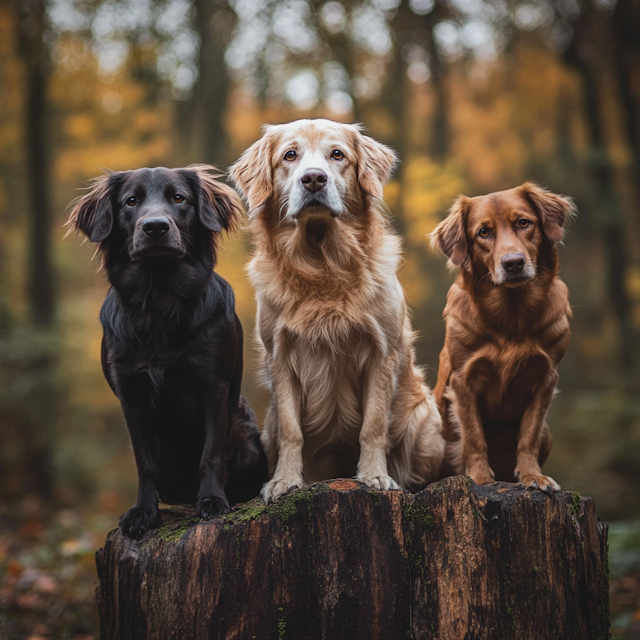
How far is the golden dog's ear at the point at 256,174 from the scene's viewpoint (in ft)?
11.7

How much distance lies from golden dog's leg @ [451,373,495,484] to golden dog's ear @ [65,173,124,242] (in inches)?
80.6

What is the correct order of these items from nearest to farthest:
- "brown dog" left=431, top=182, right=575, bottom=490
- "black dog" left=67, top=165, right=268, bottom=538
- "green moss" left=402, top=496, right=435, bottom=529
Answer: "green moss" left=402, top=496, right=435, bottom=529 → "black dog" left=67, top=165, right=268, bottom=538 → "brown dog" left=431, top=182, right=575, bottom=490

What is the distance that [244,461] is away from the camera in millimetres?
3586

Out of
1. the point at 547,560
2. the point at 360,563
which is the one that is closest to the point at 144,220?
the point at 360,563

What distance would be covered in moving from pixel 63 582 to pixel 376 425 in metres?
3.58

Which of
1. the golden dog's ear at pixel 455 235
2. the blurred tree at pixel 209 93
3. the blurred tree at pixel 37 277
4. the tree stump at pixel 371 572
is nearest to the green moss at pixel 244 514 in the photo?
the tree stump at pixel 371 572

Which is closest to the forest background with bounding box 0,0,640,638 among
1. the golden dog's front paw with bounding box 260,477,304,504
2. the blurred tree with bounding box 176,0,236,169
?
the blurred tree with bounding box 176,0,236,169

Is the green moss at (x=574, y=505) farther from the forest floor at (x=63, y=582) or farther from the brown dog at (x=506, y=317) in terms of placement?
the forest floor at (x=63, y=582)

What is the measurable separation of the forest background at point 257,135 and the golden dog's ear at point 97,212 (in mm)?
5405

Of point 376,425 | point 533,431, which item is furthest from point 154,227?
point 533,431

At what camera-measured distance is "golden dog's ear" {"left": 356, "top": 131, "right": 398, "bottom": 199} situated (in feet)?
11.7

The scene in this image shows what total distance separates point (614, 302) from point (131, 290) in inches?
358

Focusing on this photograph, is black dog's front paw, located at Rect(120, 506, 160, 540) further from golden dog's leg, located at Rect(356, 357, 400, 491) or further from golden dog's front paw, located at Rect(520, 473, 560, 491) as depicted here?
golden dog's front paw, located at Rect(520, 473, 560, 491)

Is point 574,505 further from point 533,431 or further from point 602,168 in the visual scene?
point 602,168
